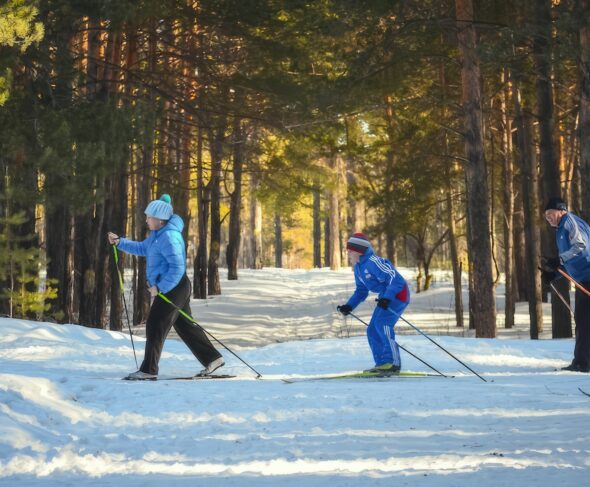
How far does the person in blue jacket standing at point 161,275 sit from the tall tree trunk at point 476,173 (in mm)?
8653

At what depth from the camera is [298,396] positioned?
25.7 feet

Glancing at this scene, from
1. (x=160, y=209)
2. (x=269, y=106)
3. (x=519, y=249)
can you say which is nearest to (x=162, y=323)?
(x=160, y=209)

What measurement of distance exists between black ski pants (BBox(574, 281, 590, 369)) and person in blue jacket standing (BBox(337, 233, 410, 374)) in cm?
197

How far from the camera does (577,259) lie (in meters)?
9.78

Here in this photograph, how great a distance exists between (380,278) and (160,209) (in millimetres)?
2617

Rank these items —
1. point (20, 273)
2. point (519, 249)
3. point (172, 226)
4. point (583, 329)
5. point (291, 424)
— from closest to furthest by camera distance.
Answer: point (291, 424) → point (172, 226) → point (583, 329) → point (20, 273) → point (519, 249)

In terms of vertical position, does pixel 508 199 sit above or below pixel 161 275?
above

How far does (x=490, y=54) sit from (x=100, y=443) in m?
11.1

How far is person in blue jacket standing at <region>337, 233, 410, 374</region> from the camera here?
9.56 metres

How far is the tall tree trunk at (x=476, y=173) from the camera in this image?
54.9ft

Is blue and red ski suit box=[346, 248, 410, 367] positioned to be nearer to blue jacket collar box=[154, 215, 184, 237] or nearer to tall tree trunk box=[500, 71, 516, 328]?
blue jacket collar box=[154, 215, 184, 237]

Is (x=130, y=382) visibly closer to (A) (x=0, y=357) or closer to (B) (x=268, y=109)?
(A) (x=0, y=357)

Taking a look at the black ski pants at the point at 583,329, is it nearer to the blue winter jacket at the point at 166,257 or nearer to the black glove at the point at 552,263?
the black glove at the point at 552,263

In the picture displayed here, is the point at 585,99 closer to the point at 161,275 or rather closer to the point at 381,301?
the point at 381,301
